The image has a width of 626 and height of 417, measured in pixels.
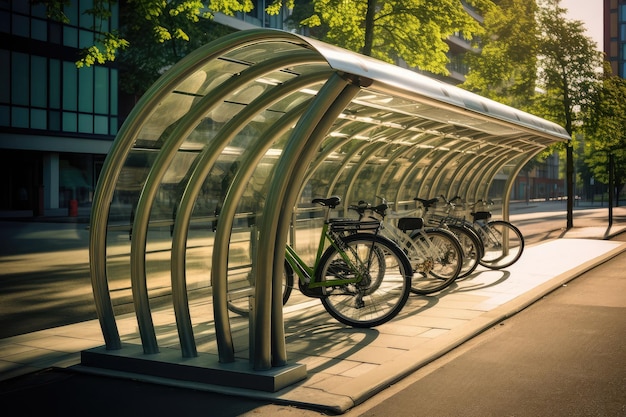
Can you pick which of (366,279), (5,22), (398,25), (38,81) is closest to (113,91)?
(38,81)

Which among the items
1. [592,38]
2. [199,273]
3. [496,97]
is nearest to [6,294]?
[199,273]

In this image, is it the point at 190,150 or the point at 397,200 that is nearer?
the point at 190,150

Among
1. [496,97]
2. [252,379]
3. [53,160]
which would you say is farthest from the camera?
[53,160]

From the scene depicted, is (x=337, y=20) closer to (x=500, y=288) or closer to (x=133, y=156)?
(x=500, y=288)

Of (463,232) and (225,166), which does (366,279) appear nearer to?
(225,166)

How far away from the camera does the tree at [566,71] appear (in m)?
25.8

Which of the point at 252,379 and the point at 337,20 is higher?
the point at 337,20

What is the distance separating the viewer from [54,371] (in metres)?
5.74

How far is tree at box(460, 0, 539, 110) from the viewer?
84.6ft

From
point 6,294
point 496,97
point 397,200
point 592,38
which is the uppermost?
point 592,38

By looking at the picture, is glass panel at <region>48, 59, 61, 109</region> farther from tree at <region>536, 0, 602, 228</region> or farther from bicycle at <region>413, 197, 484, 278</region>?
bicycle at <region>413, 197, 484, 278</region>

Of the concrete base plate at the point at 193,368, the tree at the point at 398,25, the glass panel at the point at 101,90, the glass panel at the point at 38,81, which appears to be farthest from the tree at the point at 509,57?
the concrete base plate at the point at 193,368

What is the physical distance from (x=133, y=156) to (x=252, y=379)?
208 centimetres

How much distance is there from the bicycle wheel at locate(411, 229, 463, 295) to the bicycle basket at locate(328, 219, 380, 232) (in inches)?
71.9
